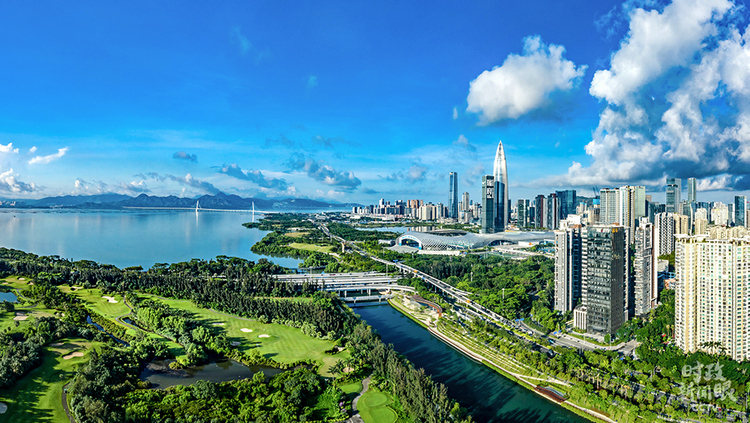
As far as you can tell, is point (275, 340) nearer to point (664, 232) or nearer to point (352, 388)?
point (352, 388)

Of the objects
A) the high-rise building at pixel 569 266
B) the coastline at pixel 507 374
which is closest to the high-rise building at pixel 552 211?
the high-rise building at pixel 569 266

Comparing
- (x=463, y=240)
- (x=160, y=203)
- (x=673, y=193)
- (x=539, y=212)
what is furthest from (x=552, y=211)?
(x=160, y=203)

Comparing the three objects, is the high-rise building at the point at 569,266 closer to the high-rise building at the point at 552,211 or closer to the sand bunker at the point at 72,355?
the sand bunker at the point at 72,355

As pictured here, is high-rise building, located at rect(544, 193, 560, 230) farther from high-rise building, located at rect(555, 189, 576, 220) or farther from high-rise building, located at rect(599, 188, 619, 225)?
high-rise building, located at rect(599, 188, 619, 225)

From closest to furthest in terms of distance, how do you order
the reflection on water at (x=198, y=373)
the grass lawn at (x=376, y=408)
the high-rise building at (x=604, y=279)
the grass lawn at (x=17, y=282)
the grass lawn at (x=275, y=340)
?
the grass lawn at (x=376, y=408) < the reflection on water at (x=198, y=373) < the grass lawn at (x=275, y=340) < the high-rise building at (x=604, y=279) < the grass lawn at (x=17, y=282)

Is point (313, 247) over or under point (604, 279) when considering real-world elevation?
under

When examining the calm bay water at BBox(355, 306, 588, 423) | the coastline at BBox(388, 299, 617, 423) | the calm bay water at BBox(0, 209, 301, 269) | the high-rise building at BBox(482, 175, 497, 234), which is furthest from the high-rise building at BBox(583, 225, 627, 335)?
the high-rise building at BBox(482, 175, 497, 234)

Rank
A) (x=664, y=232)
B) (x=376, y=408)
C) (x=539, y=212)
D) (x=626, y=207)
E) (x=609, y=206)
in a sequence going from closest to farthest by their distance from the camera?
(x=376, y=408)
(x=664, y=232)
(x=626, y=207)
(x=609, y=206)
(x=539, y=212)
